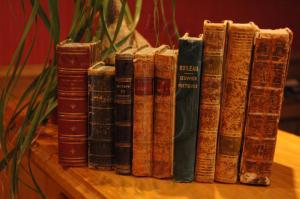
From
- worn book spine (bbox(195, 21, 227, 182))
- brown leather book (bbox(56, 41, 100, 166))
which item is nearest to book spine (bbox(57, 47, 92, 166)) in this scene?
brown leather book (bbox(56, 41, 100, 166))

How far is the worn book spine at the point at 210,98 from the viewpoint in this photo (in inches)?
32.2

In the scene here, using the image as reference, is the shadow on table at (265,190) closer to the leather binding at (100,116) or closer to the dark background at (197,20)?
the leather binding at (100,116)

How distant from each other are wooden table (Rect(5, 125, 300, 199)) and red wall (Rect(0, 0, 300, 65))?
28.0 inches

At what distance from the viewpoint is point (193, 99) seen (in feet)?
2.76

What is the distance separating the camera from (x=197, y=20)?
1981 mm

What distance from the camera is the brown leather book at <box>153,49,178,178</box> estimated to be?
849 millimetres

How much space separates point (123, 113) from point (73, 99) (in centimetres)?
11

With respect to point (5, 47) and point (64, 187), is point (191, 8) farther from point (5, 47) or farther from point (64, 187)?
point (64, 187)

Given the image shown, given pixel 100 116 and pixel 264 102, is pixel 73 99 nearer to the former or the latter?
pixel 100 116

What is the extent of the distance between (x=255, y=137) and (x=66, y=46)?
396 mm

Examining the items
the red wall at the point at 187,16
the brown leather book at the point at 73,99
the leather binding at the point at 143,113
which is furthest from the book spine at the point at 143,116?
the red wall at the point at 187,16

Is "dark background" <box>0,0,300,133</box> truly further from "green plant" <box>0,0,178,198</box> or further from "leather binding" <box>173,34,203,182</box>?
"leather binding" <box>173,34,203,182</box>

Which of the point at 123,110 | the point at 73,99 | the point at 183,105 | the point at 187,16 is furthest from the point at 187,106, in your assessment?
the point at 187,16

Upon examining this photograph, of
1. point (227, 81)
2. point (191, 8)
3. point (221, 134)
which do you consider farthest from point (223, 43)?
point (191, 8)
